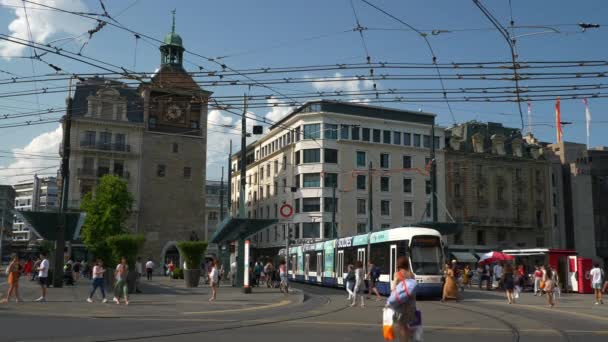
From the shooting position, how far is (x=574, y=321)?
16.2 metres

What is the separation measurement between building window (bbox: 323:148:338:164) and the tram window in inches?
1606

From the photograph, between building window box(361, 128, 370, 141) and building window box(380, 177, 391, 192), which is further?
building window box(361, 128, 370, 141)

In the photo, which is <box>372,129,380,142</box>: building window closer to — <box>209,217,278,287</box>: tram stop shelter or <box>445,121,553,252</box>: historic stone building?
<box>445,121,553,252</box>: historic stone building

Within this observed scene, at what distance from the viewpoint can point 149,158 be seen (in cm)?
6500

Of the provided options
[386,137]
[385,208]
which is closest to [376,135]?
[386,137]

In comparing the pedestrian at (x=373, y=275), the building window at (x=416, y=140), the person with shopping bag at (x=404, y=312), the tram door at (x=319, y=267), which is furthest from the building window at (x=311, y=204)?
the person with shopping bag at (x=404, y=312)

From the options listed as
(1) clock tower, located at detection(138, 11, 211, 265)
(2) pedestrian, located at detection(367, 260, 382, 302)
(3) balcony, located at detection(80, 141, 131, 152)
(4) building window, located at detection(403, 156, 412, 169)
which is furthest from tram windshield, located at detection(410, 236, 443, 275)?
(4) building window, located at detection(403, 156, 412, 169)

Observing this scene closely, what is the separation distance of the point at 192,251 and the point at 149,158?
36.9 meters

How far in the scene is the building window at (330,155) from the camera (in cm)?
6862

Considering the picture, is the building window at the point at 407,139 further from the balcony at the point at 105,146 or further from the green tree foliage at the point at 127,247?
the green tree foliage at the point at 127,247

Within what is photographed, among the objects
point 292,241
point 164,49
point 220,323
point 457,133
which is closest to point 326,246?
point 220,323

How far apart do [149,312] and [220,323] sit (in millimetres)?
3802

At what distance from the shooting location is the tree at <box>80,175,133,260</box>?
5197cm

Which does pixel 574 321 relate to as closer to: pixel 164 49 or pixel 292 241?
pixel 292 241
